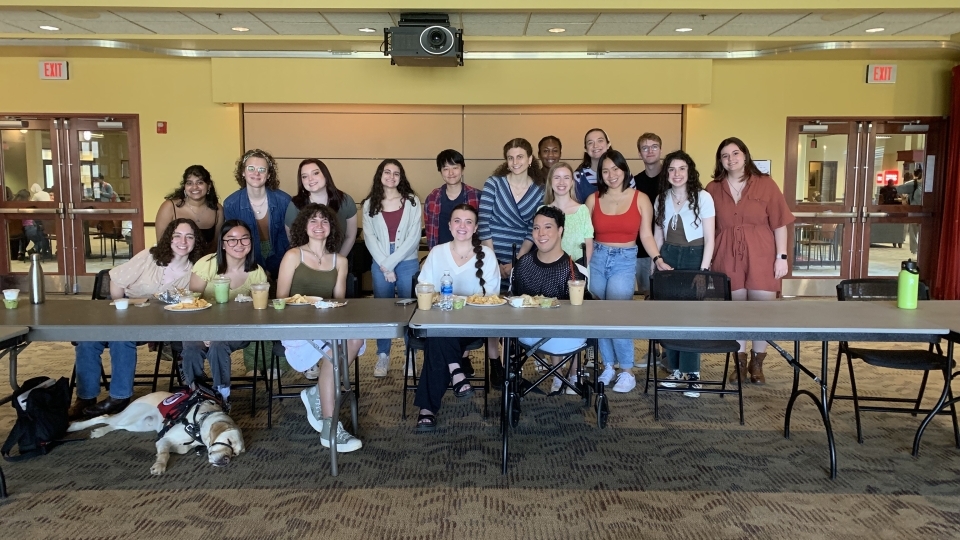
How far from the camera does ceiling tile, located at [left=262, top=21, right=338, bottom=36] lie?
247 inches

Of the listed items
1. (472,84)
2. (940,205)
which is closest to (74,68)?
(472,84)

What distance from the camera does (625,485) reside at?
2.94 meters

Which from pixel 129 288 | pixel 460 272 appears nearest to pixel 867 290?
pixel 460 272

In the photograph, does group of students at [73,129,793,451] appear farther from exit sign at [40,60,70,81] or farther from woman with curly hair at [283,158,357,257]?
exit sign at [40,60,70,81]

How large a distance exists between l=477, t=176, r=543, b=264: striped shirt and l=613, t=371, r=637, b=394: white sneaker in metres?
1.02

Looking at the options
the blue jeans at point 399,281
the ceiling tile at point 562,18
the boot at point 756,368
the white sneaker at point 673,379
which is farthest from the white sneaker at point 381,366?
the ceiling tile at point 562,18

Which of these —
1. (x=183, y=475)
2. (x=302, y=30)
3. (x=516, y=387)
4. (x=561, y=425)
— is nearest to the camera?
(x=183, y=475)

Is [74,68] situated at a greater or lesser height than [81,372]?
greater

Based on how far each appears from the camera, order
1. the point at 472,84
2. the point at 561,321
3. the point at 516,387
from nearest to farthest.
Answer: the point at 561,321 → the point at 516,387 → the point at 472,84

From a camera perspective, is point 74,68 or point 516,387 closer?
point 516,387

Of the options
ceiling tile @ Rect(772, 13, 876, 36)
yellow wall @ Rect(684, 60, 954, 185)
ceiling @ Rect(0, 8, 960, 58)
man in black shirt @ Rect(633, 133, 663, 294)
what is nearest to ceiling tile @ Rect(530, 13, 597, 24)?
ceiling @ Rect(0, 8, 960, 58)

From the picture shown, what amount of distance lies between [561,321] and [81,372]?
8.72 ft

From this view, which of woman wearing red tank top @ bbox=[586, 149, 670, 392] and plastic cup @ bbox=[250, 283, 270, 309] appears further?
woman wearing red tank top @ bbox=[586, 149, 670, 392]

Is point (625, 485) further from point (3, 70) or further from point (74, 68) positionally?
point (3, 70)
